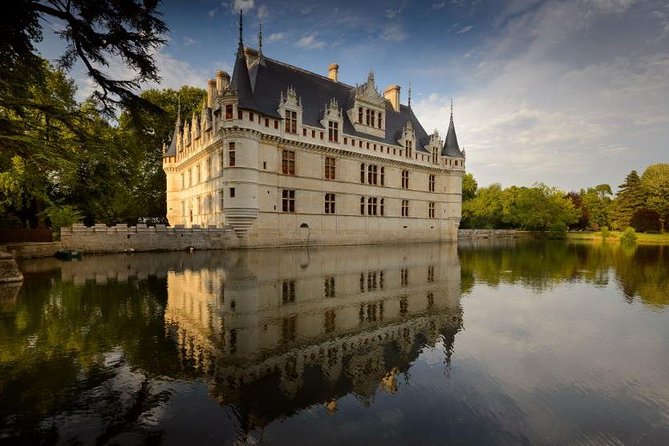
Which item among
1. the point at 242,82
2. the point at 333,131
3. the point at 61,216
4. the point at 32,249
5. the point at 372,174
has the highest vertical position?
the point at 242,82

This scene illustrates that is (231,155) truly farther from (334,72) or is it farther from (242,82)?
(334,72)

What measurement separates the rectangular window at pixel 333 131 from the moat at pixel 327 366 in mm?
20866

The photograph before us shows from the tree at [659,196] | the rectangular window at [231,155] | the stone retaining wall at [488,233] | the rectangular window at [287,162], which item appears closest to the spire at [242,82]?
the rectangular window at [231,155]

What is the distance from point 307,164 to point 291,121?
3.51 metres

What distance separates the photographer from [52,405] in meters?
4.18

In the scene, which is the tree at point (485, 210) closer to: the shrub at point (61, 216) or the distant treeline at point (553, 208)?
the distant treeline at point (553, 208)

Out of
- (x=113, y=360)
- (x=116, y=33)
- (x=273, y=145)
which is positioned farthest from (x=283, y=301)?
(x=273, y=145)

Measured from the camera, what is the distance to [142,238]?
71.4 feet

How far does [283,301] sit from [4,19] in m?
7.49

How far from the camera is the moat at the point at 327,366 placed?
154 inches

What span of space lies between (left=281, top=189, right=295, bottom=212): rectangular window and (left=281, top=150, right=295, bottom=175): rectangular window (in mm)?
1452

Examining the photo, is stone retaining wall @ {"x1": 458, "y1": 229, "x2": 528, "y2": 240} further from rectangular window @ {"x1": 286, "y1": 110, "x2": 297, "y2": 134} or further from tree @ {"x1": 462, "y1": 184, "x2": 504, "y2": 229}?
rectangular window @ {"x1": 286, "y1": 110, "x2": 297, "y2": 134}

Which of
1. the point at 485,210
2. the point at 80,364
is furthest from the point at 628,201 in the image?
the point at 80,364

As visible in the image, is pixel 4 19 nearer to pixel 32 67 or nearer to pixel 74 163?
pixel 32 67
